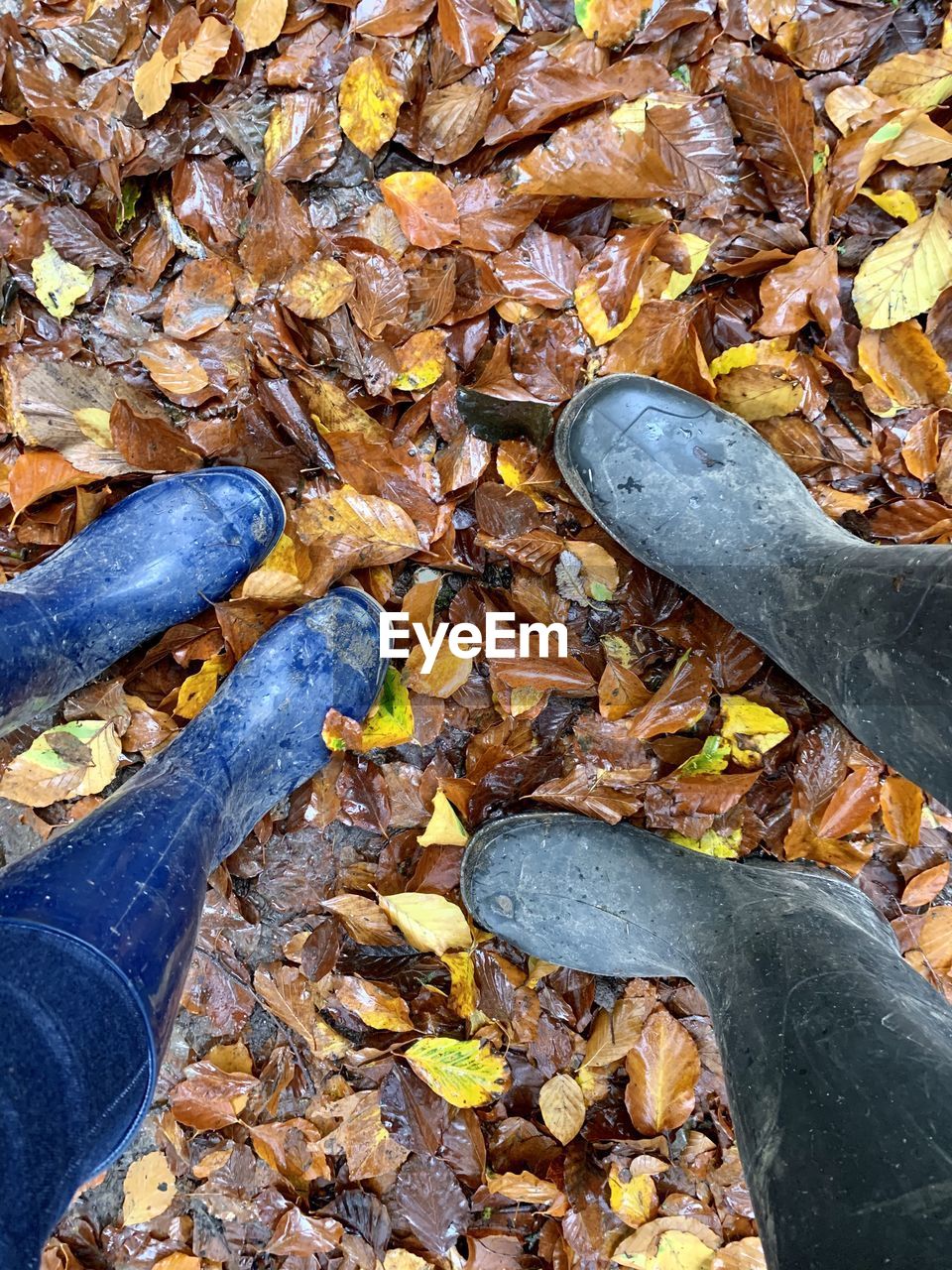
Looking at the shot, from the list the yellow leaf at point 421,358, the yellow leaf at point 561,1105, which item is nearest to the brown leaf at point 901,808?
the yellow leaf at point 561,1105

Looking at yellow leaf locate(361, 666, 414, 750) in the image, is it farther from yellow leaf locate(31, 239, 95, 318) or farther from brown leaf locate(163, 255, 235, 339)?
yellow leaf locate(31, 239, 95, 318)

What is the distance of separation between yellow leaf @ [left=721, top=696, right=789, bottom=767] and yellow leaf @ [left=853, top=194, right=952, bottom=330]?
1.62 ft

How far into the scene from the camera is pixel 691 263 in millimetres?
925

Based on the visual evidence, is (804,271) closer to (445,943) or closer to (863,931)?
(863,931)

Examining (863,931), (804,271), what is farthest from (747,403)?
(863,931)

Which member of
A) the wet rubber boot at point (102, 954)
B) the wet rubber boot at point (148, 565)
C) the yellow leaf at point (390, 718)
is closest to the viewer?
the wet rubber boot at point (102, 954)

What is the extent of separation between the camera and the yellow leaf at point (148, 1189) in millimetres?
1030

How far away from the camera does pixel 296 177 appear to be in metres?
0.93

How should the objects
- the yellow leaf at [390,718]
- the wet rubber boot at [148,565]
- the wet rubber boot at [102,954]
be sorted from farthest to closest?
1. the yellow leaf at [390,718]
2. the wet rubber boot at [148,565]
3. the wet rubber boot at [102,954]

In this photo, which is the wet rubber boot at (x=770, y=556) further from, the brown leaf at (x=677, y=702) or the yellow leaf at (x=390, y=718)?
the yellow leaf at (x=390, y=718)

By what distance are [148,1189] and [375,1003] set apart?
1.36ft

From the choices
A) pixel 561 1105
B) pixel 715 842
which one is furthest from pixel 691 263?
pixel 561 1105

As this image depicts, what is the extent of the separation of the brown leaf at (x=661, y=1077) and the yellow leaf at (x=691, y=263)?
0.94 metres

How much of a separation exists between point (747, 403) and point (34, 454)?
2.94 ft
